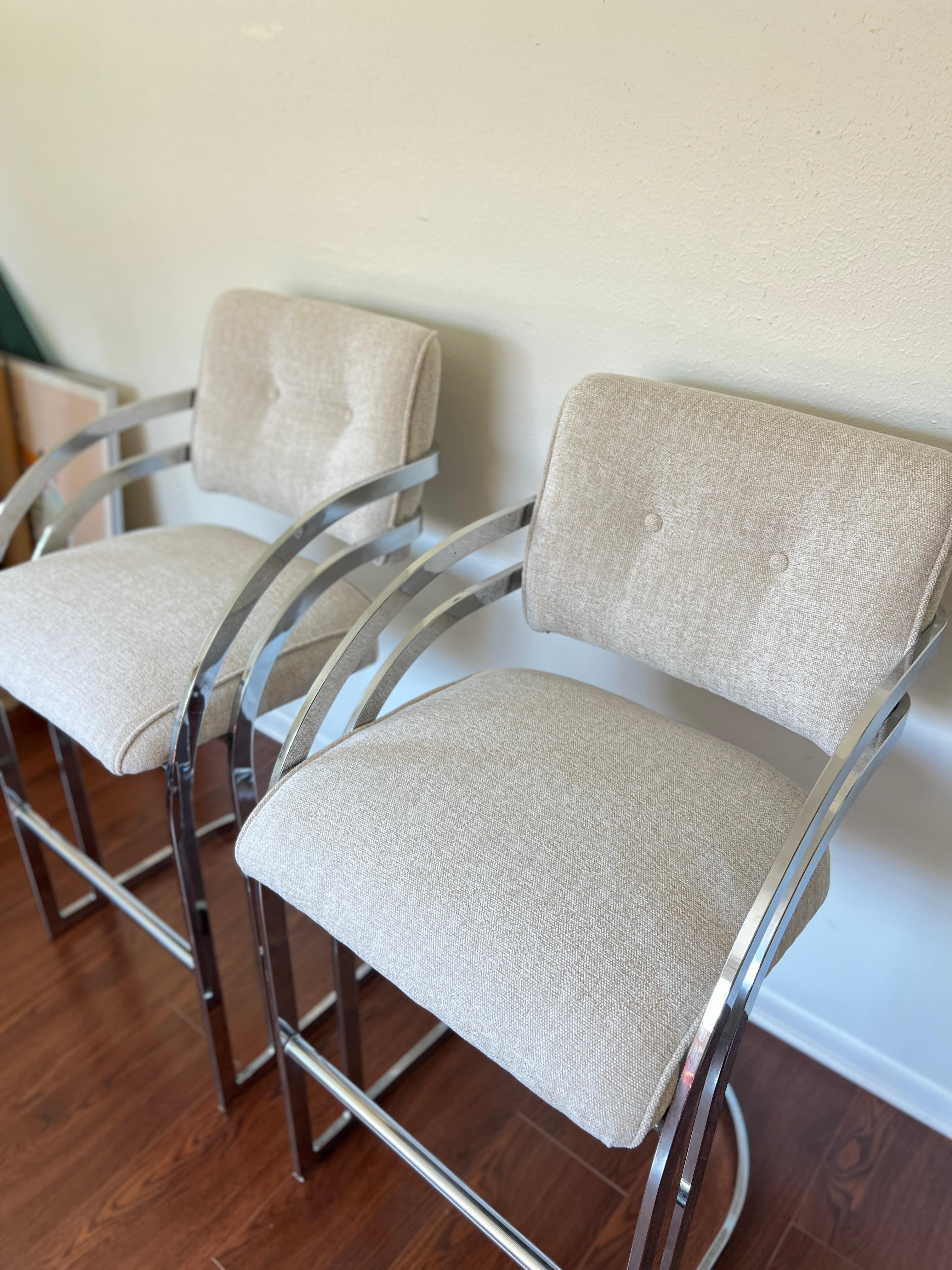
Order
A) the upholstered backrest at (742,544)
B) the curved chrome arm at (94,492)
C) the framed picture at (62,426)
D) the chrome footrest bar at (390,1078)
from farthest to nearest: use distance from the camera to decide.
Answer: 1. the framed picture at (62,426)
2. the curved chrome arm at (94,492)
3. the chrome footrest bar at (390,1078)
4. the upholstered backrest at (742,544)

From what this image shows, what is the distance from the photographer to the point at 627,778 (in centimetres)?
87

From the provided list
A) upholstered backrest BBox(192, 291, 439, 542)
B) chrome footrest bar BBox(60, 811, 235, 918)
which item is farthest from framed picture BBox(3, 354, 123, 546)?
chrome footrest bar BBox(60, 811, 235, 918)

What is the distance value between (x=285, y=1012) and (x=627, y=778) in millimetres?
486

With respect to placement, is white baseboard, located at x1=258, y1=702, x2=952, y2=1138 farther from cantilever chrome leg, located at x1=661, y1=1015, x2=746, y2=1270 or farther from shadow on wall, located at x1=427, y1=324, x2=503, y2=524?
shadow on wall, located at x1=427, y1=324, x2=503, y2=524

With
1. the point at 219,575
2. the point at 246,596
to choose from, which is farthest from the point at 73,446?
the point at 246,596

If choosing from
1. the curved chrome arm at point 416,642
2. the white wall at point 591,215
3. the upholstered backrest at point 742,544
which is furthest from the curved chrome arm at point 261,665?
the white wall at point 591,215

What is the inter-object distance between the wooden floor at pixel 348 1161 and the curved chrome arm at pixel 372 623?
56 centimetres

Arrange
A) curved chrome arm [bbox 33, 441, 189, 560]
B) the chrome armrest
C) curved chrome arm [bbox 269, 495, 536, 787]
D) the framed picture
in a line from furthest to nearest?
the framed picture < curved chrome arm [bbox 33, 441, 189, 560] < curved chrome arm [bbox 269, 495, 536, 787] < the chrome armrest

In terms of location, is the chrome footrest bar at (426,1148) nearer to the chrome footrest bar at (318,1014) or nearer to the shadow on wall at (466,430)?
A: the chrome footrest bar at (318,1014)

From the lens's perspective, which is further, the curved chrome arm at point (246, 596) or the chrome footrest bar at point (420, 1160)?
the curved chrome arm at point (246, 596)

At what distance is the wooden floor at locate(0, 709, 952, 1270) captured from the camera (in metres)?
1.08

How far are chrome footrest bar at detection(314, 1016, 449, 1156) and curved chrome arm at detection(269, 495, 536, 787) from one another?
49 centimetres

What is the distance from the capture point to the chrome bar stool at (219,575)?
1.00 meters

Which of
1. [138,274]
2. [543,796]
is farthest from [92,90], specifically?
[543,796]
